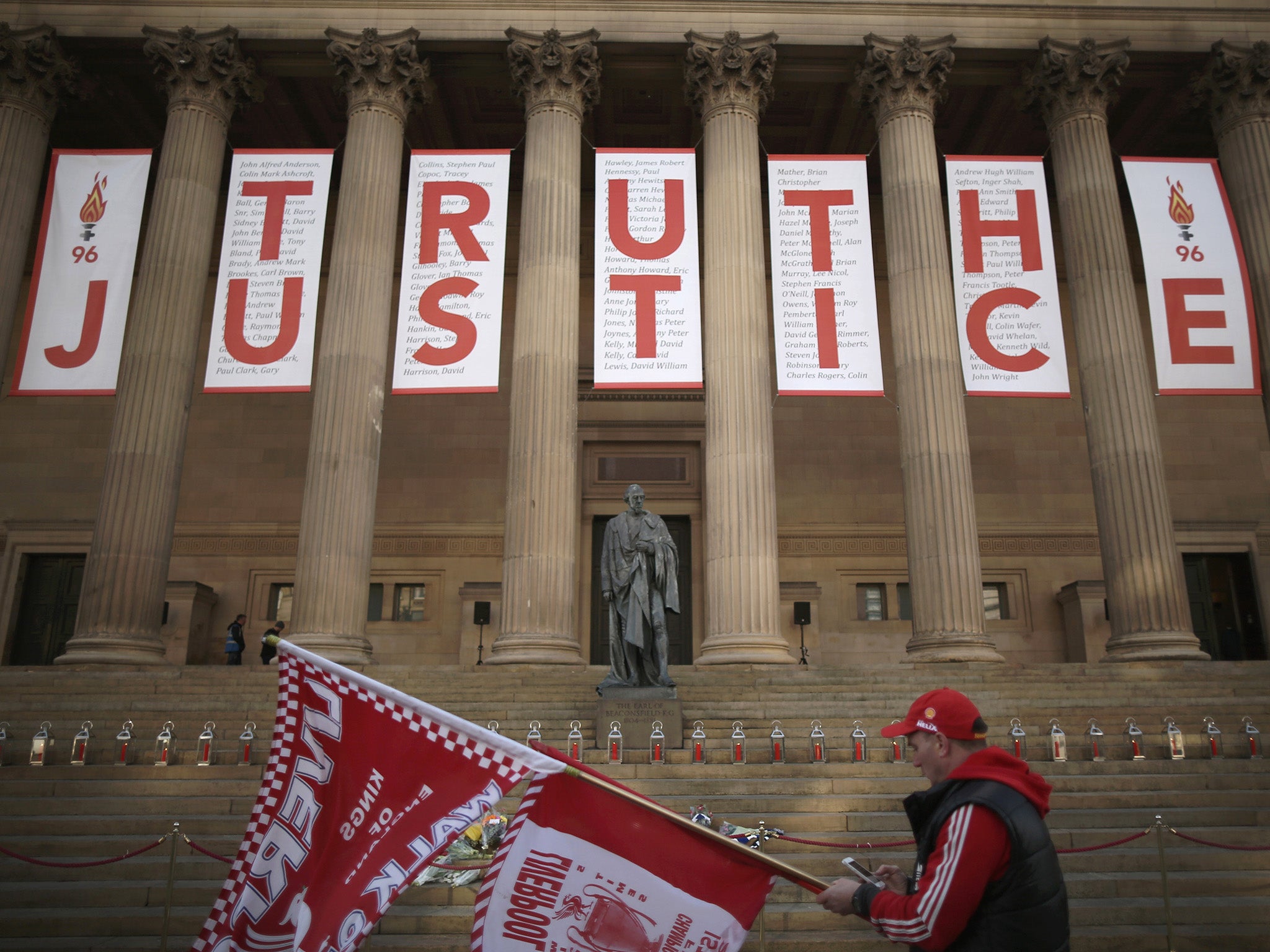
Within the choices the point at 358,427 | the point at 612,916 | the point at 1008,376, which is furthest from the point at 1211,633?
the point at 612,916

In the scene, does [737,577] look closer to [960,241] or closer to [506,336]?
[960,241]

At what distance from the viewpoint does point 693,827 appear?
10.7 feet

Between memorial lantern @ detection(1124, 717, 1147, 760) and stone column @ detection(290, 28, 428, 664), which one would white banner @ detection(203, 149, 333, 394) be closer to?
stone column @ detection(290, 28, 428, 664)

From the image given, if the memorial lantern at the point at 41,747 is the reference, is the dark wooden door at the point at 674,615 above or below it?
above

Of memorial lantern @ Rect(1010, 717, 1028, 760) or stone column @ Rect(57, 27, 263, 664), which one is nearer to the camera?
memorial lantern @ Rect(1010, 717, 1028, 760)

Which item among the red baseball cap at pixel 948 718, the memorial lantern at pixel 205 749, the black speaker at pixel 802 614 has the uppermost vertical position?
the black speaker at pixel 802 614

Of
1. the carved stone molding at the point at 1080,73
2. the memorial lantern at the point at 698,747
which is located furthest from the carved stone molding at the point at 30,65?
the carved stone molding at the point at 1080,73

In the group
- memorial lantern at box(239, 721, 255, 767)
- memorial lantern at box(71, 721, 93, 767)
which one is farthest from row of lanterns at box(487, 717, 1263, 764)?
memorial lantern at box(71, 721, 93, 767)

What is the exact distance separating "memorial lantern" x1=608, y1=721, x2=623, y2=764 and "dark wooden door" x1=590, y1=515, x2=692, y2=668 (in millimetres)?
10203

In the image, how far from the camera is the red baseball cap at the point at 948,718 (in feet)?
11.0

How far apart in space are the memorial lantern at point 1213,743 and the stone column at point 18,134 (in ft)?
68.8


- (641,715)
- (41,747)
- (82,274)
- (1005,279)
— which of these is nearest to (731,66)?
(1005,279)

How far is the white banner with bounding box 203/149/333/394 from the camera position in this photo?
16.8 metres

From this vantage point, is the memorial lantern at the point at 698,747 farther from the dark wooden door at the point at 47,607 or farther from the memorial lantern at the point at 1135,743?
the dark wooden door at the point at 47,607
